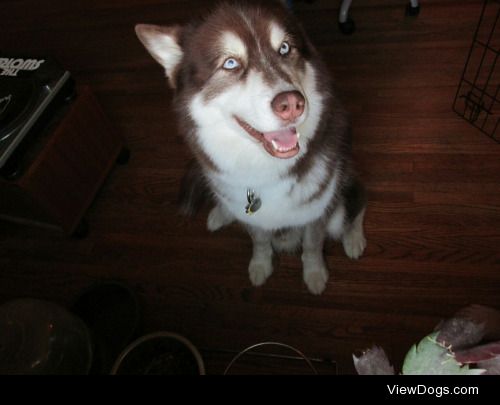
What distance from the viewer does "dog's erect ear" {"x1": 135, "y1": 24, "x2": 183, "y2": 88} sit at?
40.1 inches

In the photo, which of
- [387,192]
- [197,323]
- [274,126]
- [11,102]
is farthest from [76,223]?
[387,192]

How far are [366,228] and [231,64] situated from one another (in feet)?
3.08

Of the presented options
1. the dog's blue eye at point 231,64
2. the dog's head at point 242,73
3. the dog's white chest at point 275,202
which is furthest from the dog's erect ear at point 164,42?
the dog's white chest at point 275,202

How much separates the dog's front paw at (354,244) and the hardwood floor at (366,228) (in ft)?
0.12

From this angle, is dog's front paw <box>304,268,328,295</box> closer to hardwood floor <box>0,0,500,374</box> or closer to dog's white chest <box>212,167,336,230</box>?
hardwood floor <box>0,0,500,374</box>

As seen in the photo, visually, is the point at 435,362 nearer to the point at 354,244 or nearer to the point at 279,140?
the point at 279,140

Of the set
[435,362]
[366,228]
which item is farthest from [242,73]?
[366,228]

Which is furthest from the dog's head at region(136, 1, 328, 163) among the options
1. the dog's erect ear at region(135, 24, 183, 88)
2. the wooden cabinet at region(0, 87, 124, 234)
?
the wooden cabinet at region(0, 87, 124, 234)

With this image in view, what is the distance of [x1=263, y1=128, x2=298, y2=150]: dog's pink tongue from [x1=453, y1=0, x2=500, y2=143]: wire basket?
1257mm

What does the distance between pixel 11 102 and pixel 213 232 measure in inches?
37.3

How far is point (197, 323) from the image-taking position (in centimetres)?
151

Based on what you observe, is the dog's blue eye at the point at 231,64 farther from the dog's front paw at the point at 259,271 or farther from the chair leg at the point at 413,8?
the chair leg at the point at 413,8

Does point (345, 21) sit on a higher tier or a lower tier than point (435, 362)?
lower

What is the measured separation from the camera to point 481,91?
1.81m
